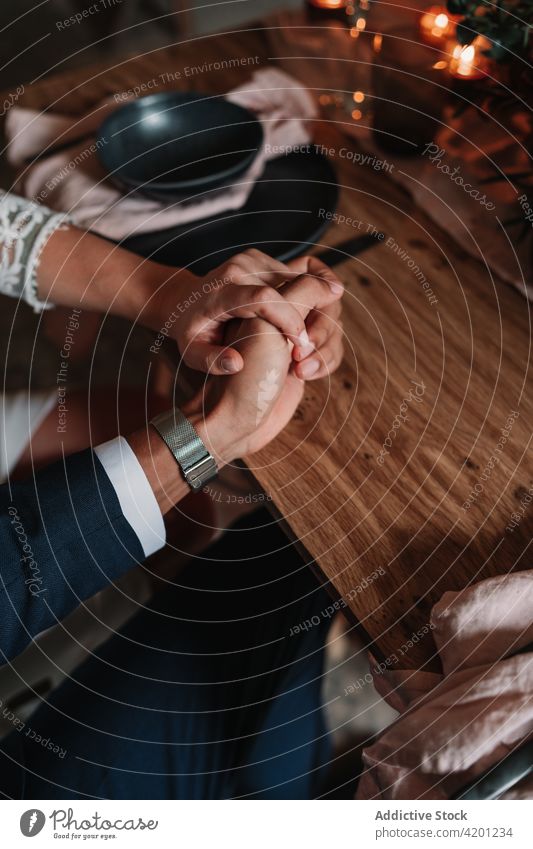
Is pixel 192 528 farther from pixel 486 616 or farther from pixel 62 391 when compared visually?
pixel 486 616

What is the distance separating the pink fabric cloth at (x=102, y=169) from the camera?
1.88 ft

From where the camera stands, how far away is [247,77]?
2.34ft

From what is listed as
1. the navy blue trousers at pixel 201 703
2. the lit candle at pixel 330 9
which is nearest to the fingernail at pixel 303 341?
the navy blue trousers at pixel 201 703

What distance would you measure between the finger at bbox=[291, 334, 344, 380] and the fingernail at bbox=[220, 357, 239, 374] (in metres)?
0.05

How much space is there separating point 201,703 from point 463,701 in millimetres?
264

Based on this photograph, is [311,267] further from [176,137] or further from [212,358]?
[176,137]

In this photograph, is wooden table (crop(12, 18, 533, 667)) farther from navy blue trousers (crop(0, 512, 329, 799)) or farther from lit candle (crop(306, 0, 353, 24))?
lit candle (crop(306, 0, 353, 24))

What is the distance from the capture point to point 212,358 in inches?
20.2

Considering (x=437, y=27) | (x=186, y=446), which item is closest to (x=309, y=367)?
(x=186, y=446)

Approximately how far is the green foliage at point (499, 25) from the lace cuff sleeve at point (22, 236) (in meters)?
0.38

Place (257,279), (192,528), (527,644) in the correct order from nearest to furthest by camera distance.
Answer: (527,644) → (257,279) → (192,528)

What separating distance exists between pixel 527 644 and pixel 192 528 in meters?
0.39

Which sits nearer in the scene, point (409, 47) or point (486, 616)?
point (486, 616)
